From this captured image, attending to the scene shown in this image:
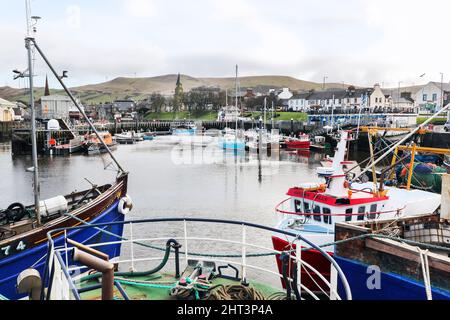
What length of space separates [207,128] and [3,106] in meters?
54.5

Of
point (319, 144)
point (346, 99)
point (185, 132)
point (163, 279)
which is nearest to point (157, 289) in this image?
point (163, 279)

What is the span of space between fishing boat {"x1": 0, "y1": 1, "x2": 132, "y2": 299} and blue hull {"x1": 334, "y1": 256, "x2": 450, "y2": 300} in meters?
5.62

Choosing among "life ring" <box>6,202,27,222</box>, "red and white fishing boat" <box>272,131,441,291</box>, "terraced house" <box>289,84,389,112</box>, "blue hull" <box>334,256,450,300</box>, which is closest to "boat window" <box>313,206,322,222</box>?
"red and white fishing boat" <box>272,131,441,291</box>

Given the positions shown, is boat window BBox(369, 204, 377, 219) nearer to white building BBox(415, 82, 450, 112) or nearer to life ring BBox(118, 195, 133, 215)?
life ring BBox(118, 195, 133, 215)

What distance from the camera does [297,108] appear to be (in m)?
138

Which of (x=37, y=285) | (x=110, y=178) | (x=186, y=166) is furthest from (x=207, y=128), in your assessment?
(x=37, y=285)

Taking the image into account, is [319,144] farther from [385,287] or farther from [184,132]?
[385,287]

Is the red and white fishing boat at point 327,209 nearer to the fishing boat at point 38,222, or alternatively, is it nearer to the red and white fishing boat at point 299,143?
the fishing boat at point 38,222

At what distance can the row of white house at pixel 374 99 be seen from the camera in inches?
3703

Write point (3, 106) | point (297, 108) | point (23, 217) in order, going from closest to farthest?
point (23, 217) < point (3, 106) < point (297, 108)

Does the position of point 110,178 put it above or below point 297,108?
below
